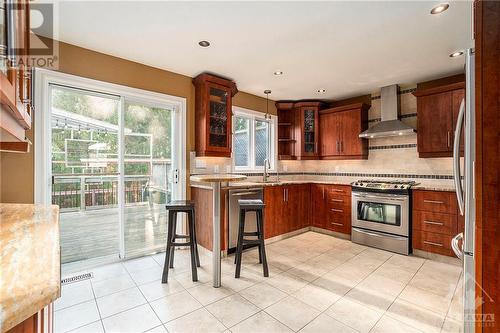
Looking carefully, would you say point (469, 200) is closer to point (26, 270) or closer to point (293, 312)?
point (293, 312)

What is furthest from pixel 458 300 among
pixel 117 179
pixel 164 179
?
pixel 117 179

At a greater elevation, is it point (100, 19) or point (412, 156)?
point (100, 19)

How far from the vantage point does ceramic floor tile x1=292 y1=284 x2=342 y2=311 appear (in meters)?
2.09

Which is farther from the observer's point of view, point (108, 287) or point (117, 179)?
point (117, 179)

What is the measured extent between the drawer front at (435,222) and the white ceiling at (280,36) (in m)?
2.07

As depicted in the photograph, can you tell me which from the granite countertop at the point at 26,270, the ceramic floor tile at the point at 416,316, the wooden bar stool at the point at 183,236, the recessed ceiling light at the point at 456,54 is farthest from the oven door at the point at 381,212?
the granite countertop at the point at 26,270

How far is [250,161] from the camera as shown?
4531mm

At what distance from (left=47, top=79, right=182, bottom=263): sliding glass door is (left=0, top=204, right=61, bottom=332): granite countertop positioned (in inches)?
69.3

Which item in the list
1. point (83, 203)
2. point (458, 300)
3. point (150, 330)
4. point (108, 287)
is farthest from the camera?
point (83, 203)

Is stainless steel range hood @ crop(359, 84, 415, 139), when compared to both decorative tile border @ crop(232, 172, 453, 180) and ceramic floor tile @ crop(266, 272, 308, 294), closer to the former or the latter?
decorative tile border @ crop(232, 172, 453, 180)

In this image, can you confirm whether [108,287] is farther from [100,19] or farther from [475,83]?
[475,83]

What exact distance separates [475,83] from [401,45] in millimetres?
1962

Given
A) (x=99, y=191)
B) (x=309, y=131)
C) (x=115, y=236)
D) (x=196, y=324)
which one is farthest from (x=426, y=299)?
(x=115, y=236)

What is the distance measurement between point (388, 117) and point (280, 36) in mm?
2644
